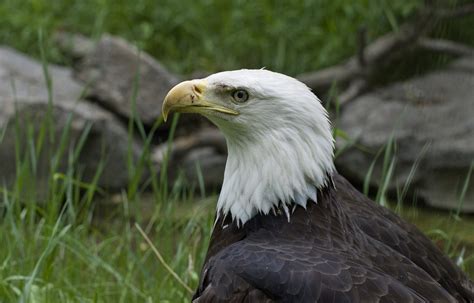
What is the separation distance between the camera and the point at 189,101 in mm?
3982

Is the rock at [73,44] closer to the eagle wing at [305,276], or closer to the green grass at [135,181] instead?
the green grass at [135,181]

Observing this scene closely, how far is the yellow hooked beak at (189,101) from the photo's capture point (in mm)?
3975

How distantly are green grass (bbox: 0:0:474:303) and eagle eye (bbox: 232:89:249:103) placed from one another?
3.53 feet

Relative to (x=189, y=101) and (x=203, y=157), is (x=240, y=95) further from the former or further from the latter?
(x=203, y=157)

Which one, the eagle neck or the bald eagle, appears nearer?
the bald eagle

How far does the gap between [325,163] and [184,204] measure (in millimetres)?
1954

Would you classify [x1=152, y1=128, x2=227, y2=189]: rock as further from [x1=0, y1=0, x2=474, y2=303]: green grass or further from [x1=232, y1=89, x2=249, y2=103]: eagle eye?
[x1=232, y1=89, x2=249, y2=103]: eagle eye

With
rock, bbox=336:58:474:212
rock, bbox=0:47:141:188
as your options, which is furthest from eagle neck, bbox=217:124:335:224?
rock, bbox=0:47:141:188

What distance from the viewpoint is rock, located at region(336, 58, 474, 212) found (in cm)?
685

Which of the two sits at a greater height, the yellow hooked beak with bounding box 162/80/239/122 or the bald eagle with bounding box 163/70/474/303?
the yellow hooked beak with bounding box 162/80/239/122

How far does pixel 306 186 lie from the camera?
4.05m

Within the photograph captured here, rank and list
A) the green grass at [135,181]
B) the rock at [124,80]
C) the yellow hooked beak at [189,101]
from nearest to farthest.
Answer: the yellow hooked beak at [189,101] < the green grass at [135,181] < the rock at [124,80]

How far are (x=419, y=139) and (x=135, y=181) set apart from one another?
104 inches

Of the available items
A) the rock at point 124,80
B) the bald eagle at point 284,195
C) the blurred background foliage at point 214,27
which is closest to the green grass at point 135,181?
the blurred background foliage at point 214,27
